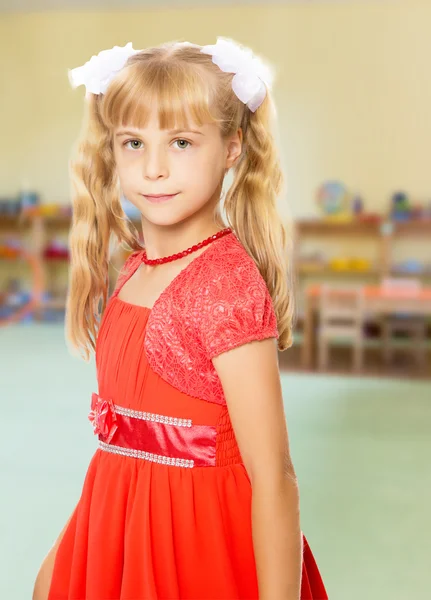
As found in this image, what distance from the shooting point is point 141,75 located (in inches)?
35.8

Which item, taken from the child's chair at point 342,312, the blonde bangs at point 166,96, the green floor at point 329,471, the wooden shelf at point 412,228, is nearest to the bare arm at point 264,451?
the blonde bangs at point 166,96

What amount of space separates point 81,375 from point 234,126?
3824 mm

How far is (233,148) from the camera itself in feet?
3.20

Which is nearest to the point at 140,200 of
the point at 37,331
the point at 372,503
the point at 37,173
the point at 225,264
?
the point at 225,264

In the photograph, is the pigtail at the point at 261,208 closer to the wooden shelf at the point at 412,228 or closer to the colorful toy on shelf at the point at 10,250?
the wooden shelf at the point at 412,228

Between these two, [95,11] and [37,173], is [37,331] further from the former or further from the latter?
[95,11]

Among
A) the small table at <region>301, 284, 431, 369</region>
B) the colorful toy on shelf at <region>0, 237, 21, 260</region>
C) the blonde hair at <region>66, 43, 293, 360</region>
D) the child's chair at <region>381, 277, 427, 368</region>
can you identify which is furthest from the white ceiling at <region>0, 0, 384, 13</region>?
the blonde hair at <region>66, 43, 293, 360</region>

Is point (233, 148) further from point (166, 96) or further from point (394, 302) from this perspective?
point (394, 302)

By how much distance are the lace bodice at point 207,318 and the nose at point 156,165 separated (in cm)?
12

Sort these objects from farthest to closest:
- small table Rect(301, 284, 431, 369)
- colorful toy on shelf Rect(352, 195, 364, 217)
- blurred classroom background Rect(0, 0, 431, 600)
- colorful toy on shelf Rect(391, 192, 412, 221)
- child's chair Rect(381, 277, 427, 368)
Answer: colorful toy on shelf Rect(352, 195, 364, 217)
colorful toy on shelf Rect(391, 192, 412, 221)
child's chair Rect(381, 277, 427, 368)
blurred classroom background Rect(0, 0, 431, 600)
small table Rect(301, 284, 431, 369)

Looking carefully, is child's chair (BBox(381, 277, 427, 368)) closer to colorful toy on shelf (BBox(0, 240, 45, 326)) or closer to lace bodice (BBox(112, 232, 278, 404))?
colorful toy on shelf (BBox(0, 240, 45, 326))

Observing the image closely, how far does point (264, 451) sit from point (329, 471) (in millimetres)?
2112

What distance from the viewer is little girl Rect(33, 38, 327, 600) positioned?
0.86 meters

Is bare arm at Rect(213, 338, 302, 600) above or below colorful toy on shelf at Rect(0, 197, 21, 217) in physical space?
below
